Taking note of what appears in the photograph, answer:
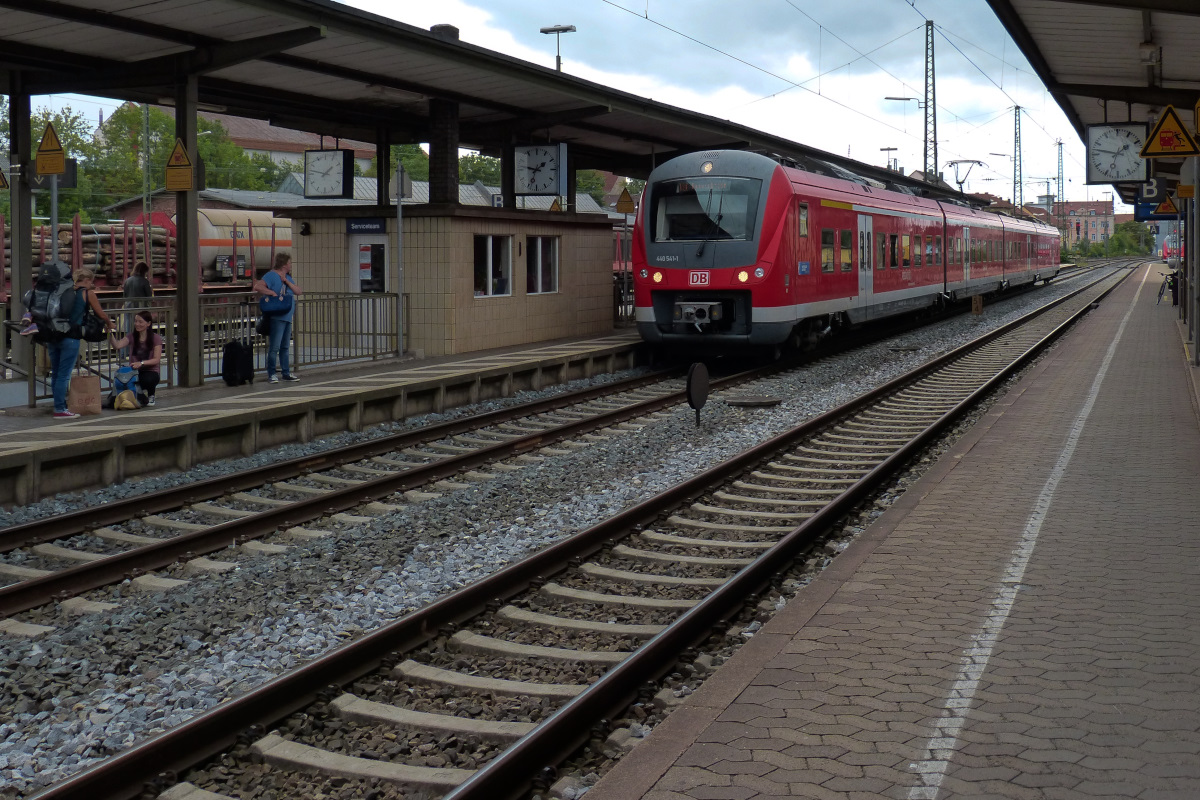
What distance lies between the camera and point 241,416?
38.6 ft

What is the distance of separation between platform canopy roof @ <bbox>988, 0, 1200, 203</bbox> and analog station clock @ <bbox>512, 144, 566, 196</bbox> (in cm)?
818

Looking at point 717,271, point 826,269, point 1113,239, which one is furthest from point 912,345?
point 1113,239

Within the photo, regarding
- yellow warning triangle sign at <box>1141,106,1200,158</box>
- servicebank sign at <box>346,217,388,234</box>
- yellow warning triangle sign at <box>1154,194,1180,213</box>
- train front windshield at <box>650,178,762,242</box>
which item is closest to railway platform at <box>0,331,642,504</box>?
servicebank sign at <box>346,217,388,234</box>

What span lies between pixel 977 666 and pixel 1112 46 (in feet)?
41.2

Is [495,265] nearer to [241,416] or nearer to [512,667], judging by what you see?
[241,416]

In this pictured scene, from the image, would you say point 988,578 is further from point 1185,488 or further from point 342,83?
point 342,83

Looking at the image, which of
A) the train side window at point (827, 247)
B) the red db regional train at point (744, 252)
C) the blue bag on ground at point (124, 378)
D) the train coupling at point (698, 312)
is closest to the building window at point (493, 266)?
the red db regional train at point (744, 252)

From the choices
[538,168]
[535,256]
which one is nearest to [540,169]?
[538,168]

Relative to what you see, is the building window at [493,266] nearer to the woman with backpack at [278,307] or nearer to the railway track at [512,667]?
the woman with backpack at [278,307]

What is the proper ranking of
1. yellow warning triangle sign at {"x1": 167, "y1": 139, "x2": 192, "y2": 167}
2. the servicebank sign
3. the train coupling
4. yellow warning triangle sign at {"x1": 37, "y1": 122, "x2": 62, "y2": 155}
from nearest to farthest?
1. yellow warning triangle sign at {"x1": 37, "y1": 122, "x2": 62, "y2": 155}
2. yellow warning triangle sign at {"x1": 167, "y1": 139, "x2": 192, "y2": 167}
3. the train coupling
4. the servicebank sign

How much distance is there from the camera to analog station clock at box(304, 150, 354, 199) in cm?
2045

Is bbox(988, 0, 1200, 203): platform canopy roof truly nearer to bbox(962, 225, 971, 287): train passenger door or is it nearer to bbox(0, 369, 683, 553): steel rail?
bbox(0, 369, 683, 553): steel rail

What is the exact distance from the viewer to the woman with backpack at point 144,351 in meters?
13.0

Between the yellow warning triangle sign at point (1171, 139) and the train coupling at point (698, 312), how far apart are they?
6315mm
